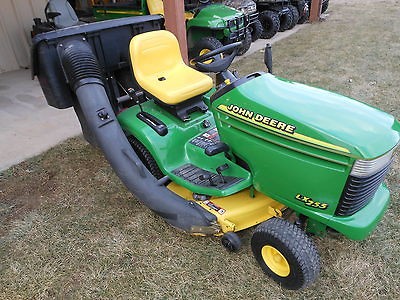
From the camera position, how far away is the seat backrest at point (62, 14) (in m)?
4.27

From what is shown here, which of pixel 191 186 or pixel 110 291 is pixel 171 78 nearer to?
pixel 191 186

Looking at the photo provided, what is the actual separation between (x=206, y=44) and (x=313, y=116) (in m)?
3.65

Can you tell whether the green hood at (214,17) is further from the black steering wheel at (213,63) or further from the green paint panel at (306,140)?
the green paint panel at (306,140)

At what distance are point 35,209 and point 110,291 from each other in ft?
3.18

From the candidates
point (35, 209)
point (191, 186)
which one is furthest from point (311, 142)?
point (35, 209)

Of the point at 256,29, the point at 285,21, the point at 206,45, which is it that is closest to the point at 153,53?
the point at 206,45

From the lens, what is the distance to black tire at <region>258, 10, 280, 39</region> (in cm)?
694

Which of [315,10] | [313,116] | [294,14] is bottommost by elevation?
[315,10]

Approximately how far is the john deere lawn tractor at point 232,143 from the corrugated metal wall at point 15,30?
3632 mm

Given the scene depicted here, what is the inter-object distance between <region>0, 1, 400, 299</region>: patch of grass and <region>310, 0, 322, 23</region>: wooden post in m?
6.78

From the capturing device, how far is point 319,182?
1.55 m

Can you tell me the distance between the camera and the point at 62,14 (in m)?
4.28

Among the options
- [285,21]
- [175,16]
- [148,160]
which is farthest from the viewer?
[285,21]

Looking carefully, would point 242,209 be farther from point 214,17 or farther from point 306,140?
point 214,17
